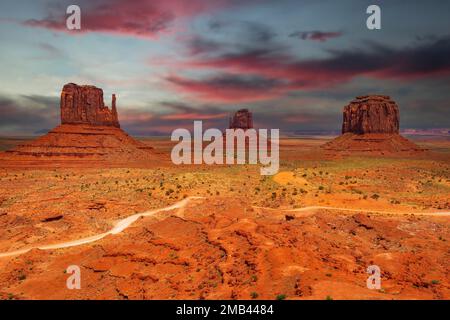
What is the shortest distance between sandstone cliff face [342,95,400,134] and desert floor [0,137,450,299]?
73.9 meters

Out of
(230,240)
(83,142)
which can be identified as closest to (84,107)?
(83,142)

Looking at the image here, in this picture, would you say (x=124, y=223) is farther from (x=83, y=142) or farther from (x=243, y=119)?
(x=243, y=119)

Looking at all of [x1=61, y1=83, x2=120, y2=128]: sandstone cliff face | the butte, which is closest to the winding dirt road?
the butte

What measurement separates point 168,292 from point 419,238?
895 inches

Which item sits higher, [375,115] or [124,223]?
[375,115]

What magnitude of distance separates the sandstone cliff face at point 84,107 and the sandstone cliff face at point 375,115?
9374 cm

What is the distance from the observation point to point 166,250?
25438 millimetres

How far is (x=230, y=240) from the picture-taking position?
24531 millimetres

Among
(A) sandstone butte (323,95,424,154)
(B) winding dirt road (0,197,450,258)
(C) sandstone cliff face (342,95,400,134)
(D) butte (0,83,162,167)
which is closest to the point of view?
(B) winding dirt road (0,197,450,258)

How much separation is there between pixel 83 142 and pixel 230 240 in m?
89.0

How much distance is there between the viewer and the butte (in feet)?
304

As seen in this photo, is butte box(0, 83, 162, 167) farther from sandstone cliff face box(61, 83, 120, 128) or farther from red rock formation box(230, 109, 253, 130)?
red rock formation box(230, 109, 253, 130)

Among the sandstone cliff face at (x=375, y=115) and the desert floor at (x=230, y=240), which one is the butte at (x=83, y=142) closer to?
the desert floor at (x=230, y=240)
